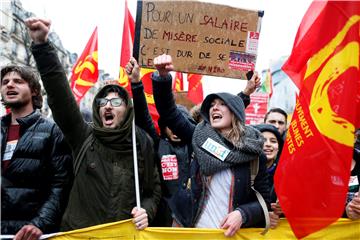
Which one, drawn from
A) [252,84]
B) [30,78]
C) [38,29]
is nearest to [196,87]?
[252,84]

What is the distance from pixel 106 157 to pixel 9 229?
2.45 ft

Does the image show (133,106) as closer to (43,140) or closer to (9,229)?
(43,140)

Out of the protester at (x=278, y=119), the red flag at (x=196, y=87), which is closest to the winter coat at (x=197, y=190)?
the protester at (x=278, y=119)

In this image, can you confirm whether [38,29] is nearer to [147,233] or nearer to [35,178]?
[35,178]

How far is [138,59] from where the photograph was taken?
11.9 feet

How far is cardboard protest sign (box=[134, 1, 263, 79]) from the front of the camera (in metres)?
3.62

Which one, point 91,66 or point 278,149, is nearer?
point 278,149

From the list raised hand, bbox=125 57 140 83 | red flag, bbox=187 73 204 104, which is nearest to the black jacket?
raised hand, bbox=125 57 140 83

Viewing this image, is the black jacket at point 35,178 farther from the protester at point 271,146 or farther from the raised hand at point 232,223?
the protester at point 271,146

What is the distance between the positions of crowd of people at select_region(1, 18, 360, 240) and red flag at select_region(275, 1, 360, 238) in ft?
0.88

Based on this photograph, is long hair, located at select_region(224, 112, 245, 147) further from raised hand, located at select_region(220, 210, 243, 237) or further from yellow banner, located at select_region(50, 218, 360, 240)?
yellow banner, located at select_region(50, 218, 360, 240)

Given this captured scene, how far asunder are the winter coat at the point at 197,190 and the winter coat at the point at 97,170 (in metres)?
0.20

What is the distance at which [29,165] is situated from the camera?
315 centimetres

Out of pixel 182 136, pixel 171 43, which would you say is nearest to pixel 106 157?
pixel 182 136
